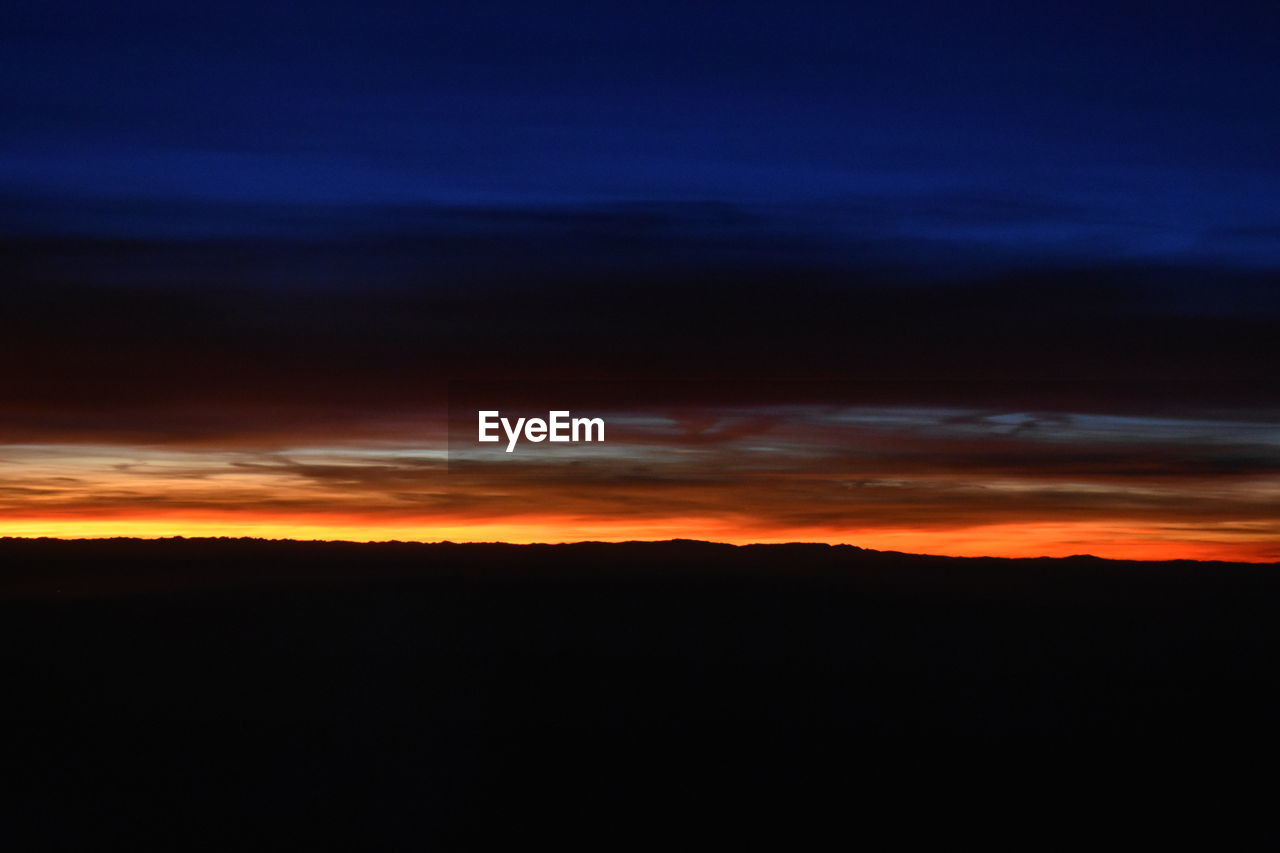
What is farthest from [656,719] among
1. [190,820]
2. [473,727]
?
[190,820]

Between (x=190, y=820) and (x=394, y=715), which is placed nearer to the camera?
(x=190, y=820)

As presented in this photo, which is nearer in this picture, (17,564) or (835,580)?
(835,580)

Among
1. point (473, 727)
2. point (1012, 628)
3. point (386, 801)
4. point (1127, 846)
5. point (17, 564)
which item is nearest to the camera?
point (1127, 846)

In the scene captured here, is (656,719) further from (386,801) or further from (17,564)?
(17,564)

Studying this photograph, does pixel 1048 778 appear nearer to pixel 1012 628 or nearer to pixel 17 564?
pixel 1012 628

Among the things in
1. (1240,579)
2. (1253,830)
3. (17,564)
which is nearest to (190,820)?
(1253,830)

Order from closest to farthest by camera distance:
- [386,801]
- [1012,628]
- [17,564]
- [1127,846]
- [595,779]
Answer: [1127,846] < [386,801] < [595,779] < [1012,628] < [17,564]
